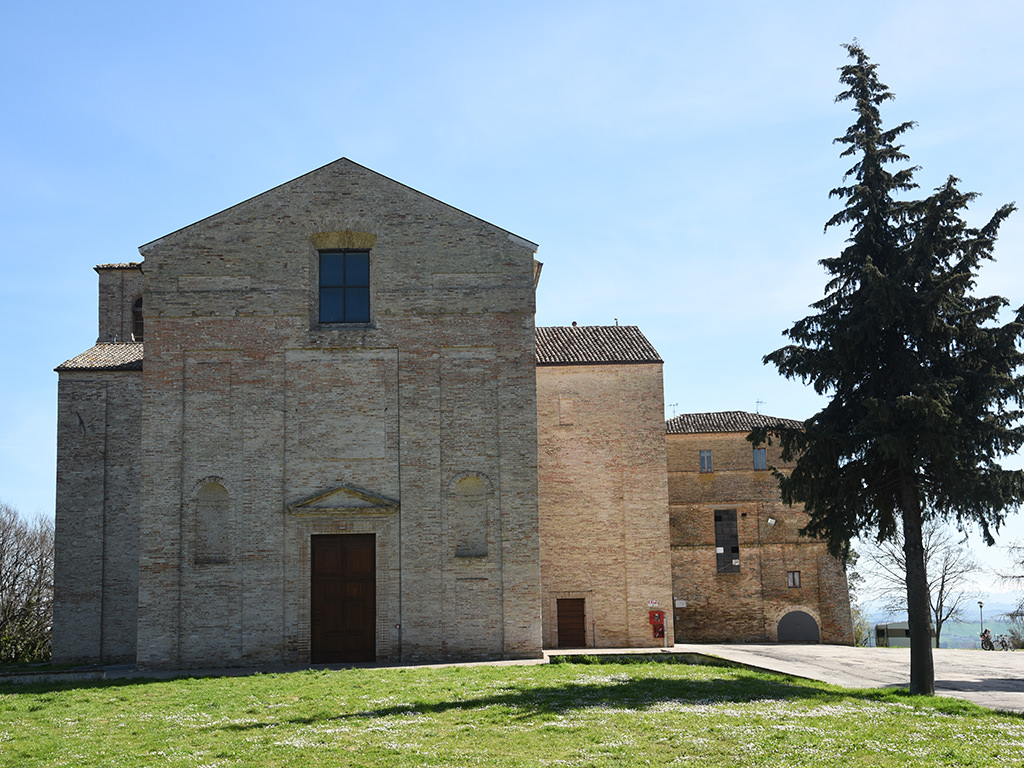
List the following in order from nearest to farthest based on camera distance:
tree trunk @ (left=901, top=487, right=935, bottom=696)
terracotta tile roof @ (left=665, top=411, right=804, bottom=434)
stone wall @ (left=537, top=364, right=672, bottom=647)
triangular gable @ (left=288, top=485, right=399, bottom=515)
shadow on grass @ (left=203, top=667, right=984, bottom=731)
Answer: shadow on grass @ (left=203, top=667, right=984, bottom=731)
tree trunk @ (left=901, top=487, right=935, bottom=696)
triangular gable @ (left=288, top=485, right=399, bottom=515)
stone wall @ (left=537, top=364, right=672, bottom=647)
terracotta tile roof @ (left=665, top=411, right=804, bottom=434)

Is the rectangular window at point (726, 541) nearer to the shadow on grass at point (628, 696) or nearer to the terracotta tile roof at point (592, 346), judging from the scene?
the terracotta tile roof at point (592, 346)

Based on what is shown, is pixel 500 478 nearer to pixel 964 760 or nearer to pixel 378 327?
pixel 378 327

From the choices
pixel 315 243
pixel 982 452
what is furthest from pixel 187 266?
pixel 982 452

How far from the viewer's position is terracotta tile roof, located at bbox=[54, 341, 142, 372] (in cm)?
2631

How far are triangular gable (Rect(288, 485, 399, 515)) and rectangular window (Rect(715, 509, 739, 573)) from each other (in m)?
15.3

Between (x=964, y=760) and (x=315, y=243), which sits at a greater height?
(x=315, y=243)

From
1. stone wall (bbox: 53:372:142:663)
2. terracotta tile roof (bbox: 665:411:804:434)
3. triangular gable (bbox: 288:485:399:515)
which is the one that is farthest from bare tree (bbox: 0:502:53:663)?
terracotta tile roof (bbox: 665:411:804:434)

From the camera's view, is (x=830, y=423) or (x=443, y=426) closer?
(x=830, y=423)

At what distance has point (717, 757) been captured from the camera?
10.0 m

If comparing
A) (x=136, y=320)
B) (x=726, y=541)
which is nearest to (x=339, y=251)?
(x=136, y=320)

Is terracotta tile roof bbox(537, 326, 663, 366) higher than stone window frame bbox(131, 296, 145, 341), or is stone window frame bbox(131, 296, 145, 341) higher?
stone window frame bbox(131, 296, 145, 341)

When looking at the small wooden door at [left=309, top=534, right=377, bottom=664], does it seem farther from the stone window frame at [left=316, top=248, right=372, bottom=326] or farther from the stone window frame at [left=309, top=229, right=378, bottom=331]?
the stone window frame at [left=316, top=248, right=372, bottom=326]

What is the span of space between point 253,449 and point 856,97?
14.9 meters

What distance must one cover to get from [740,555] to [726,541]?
2.17ft
